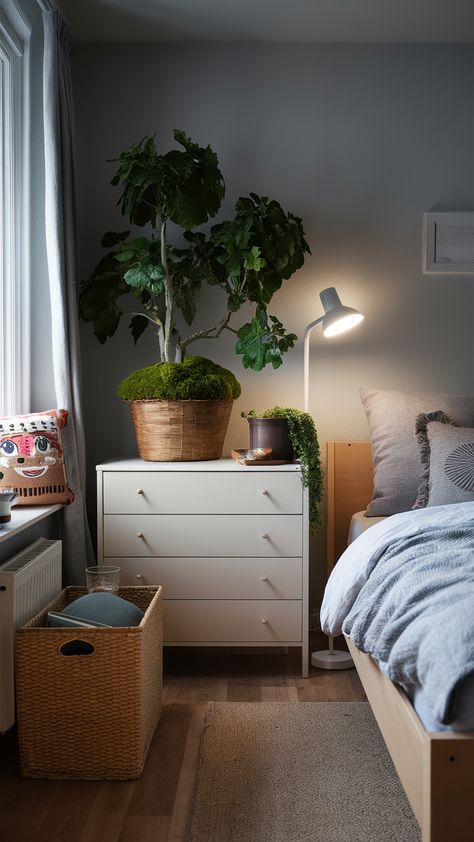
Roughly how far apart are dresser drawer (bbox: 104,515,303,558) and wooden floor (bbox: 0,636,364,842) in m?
0.43

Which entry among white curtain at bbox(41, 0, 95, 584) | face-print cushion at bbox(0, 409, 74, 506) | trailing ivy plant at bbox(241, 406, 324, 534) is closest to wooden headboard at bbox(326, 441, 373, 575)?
trailing ivy plant at bbox(241, 406, 324, 534)

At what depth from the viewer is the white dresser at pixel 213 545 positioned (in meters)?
2.68

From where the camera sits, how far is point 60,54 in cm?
283

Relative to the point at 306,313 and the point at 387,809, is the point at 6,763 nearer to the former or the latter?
the point at 387,809

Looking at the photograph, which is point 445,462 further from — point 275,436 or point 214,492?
point 214,492

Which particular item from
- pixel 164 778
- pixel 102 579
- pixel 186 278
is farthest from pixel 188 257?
pixel 164 778

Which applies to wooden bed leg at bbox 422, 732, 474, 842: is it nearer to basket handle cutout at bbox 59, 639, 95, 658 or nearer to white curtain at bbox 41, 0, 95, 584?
basket handle cutout at bbox 59, 639, 95, 658

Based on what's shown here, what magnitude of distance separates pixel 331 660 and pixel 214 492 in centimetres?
73

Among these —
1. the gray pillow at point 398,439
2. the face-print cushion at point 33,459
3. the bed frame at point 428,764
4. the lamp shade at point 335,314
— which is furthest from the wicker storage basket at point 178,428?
the bed frame at point 428,764

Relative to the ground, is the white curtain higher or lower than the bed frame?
higher

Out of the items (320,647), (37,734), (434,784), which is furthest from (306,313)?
(434,784)

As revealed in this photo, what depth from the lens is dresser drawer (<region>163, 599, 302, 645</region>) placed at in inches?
106

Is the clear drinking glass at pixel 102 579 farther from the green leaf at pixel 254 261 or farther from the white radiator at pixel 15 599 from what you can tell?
the green leaf at pixel 254 261

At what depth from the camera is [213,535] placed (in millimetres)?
2688
